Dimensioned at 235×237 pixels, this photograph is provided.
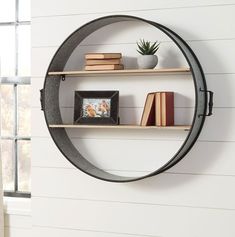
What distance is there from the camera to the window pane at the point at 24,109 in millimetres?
2578

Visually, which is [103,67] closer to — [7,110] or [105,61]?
[105,61]

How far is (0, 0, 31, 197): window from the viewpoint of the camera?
2.56 metres

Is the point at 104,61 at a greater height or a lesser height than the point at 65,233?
greater

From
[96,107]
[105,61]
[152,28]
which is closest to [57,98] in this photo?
[96,107]

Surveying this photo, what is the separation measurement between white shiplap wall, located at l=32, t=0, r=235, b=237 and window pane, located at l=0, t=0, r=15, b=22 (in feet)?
1.14

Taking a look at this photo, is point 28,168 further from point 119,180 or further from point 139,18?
point 139,18

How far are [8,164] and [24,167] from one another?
0.33 feet

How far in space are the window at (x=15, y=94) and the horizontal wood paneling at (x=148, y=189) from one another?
324 millimetres

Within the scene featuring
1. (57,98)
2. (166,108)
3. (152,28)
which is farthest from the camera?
(57,98)

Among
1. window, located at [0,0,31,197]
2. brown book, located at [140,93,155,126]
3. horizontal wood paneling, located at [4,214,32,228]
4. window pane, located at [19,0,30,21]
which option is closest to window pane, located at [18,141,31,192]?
window, located at [0,0,31,197]

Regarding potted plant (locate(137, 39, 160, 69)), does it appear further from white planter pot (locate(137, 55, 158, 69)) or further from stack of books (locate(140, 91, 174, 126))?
stack of books (locate(140, 91, 174, 126))

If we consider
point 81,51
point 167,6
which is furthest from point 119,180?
point 167,6

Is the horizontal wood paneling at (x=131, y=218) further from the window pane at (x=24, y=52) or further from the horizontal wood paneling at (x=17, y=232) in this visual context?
the window pane at (x=24, y=52)

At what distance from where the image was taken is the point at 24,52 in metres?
2.57
